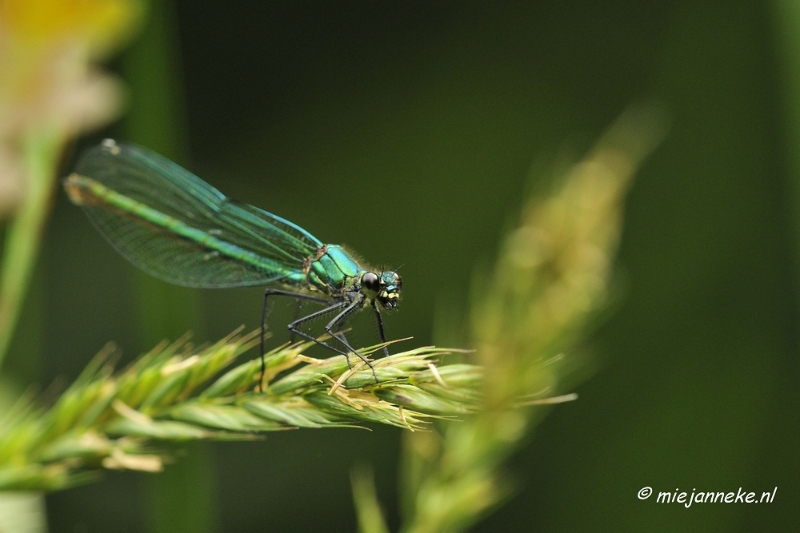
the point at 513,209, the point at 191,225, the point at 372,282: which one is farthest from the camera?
the point at 513,209

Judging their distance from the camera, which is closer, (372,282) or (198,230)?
(372,282)

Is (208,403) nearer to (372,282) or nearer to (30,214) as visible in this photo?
(30,214)

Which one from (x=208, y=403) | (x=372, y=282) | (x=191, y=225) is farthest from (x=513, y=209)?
(x=208, y=403)

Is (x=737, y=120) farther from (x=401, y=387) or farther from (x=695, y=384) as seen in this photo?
(x=401, y=387)

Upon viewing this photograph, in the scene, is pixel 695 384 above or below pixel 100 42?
below

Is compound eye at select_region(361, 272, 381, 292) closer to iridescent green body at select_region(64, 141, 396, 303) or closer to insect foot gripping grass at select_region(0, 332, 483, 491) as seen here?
iridescent green body at select_region(64, 141, 396, 303)

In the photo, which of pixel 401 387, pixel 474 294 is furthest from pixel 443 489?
pixel 474 294

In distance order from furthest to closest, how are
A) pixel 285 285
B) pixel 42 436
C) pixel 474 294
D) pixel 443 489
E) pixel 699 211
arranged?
pixel 699 211
pixel 285 285
pixel 474 294
pixel 443 489
pixel 42 436
